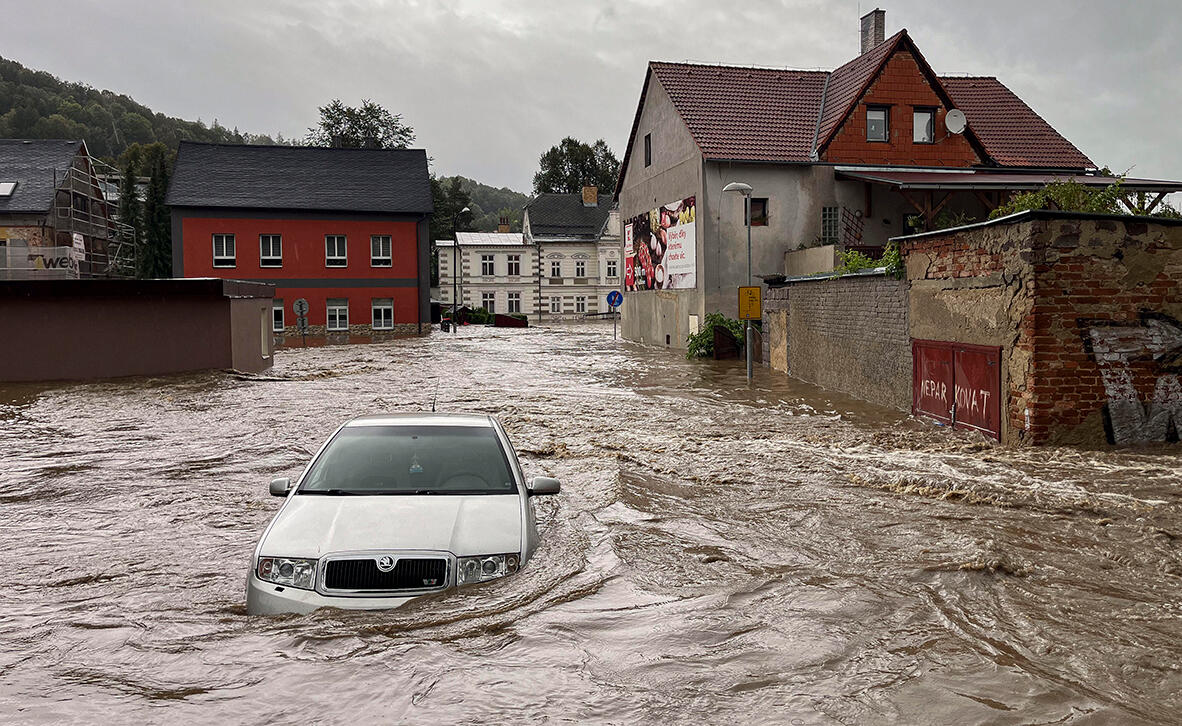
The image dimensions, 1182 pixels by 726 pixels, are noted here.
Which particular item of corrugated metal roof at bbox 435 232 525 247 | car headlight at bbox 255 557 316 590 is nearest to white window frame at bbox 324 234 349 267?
corrugated metal roof at bbox 435 232 525 247

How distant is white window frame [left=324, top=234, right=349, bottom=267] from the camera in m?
49.3

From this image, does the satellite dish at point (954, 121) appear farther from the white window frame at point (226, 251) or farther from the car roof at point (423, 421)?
the white window frame at point (226, 251)

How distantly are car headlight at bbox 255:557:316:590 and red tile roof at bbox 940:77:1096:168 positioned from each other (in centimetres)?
3490

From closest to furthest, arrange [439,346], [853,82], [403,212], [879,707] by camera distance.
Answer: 1. [879,707]
2. [853,82]
3. [439,346]
4. [403,212]

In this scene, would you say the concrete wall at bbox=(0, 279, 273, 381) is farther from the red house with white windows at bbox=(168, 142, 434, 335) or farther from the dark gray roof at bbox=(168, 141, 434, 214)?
the dark gray roof at bbox=(168, 141, 434, 214)

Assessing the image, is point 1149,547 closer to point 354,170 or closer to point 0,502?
point 0,502

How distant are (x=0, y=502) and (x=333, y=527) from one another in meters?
6.80

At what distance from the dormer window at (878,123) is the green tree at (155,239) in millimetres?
49529

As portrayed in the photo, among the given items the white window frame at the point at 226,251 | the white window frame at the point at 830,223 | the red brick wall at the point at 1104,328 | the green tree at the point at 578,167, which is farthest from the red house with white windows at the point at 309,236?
the green tree at the point at 578,167

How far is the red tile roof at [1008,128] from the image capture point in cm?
3619

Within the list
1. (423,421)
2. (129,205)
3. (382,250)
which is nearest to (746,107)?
(382,250)

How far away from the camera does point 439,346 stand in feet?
137

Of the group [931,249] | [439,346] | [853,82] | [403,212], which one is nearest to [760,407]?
[931,249]

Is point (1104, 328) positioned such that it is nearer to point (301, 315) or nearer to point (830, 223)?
point (830, 223)
